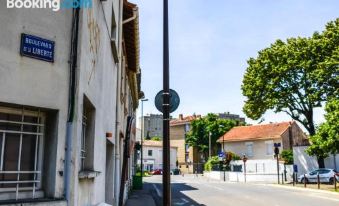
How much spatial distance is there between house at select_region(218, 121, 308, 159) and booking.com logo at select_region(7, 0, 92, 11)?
2057 inches

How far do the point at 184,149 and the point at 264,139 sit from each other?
2857cm

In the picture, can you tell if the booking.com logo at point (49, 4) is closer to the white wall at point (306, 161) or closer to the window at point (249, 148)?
the white wall at point (306, 161)

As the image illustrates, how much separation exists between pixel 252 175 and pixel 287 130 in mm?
16931

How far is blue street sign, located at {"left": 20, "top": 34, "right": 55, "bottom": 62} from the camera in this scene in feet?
15.3

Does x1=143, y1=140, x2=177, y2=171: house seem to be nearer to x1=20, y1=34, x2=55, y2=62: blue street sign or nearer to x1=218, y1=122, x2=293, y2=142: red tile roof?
x1=218, y1=122, x2=293, y2=142: red tile roof

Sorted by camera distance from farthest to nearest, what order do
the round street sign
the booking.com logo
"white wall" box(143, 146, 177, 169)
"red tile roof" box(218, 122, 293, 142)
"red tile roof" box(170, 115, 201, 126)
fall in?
"red tile roof" box(170, 115, 201, 126)
"white wall" box(143, 146, 177, 169)
"red tile roof" box(218, 122, 293, 142)
the round street sign
the booking.com logo

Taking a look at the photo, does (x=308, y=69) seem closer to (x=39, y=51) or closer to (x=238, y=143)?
(x=238, y=143)

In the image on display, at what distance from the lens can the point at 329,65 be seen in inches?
1356

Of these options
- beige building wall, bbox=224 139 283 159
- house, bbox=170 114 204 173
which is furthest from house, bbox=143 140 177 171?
beige building wall, bbox=224 139 283 159

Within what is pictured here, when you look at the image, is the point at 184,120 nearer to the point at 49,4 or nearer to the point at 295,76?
the point at 295,76

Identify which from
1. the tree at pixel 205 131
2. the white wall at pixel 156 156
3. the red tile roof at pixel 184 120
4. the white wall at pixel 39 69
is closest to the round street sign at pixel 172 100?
the white wall at pixel 39 69

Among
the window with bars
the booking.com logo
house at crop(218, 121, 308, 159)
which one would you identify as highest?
house at crop(218, 121, 308, 159)

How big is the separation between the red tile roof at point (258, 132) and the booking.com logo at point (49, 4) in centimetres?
5245

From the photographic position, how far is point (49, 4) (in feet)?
16.8
